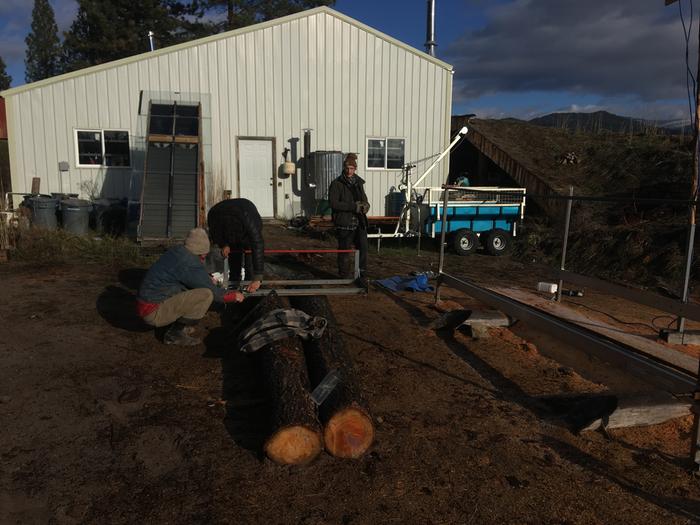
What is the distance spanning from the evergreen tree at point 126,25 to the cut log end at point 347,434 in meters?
29.0

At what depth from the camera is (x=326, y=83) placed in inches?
604

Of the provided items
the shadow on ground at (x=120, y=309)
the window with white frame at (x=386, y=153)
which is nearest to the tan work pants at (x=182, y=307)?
the shadow on ground at (x=120, y=309)

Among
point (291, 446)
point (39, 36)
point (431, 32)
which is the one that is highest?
point (39, 36)

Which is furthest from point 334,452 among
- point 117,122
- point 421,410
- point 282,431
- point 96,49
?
point 96,49

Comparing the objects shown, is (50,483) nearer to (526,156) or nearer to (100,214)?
(100,214)

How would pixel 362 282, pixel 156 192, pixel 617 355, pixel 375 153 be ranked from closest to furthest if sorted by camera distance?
1. pixel 617 355
2. pixel 362 282
3. pixel 156 192
4. pixel 375 153

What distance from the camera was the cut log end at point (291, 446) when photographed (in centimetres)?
336

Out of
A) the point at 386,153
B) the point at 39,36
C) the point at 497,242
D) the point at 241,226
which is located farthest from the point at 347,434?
the point at 39,36

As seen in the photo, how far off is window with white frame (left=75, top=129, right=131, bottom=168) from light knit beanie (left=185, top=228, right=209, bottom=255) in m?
10.5

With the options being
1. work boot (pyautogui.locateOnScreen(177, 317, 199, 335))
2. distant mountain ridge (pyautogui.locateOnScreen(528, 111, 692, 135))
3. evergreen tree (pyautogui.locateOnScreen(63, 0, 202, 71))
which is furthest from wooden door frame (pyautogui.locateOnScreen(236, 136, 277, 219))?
evergreen tree (pyautogui.locateOnScreen(63, 0, 202, 71))

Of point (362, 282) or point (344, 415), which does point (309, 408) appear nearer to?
point (344, 415)

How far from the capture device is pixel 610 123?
67.0 ft

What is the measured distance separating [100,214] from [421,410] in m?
10.9

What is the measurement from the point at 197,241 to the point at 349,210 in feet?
10.8
